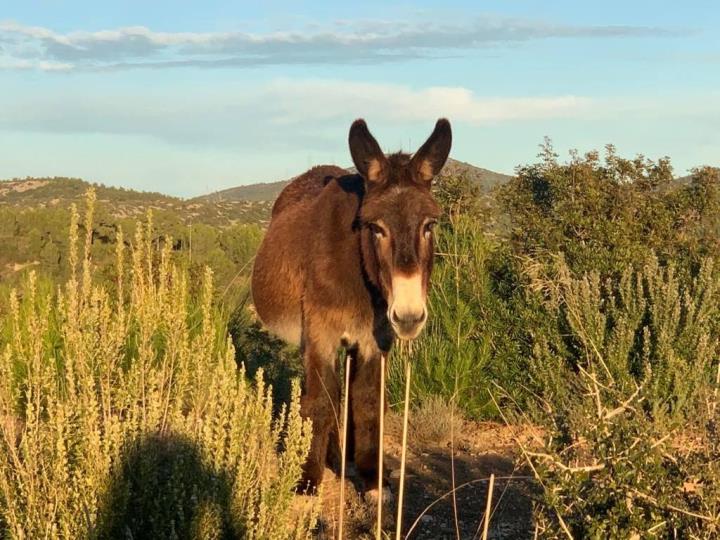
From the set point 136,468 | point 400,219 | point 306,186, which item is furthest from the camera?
point 306,186

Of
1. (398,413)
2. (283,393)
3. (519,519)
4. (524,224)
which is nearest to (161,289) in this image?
(519,519)

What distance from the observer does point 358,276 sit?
5.28 m

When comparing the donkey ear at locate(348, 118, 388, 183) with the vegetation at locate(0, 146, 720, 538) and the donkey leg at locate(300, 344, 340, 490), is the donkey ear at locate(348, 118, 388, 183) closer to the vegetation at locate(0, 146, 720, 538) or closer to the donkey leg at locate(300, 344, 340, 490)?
the donkey leg at locate(300, 344, 340, 490)

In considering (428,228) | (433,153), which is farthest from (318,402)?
(433,153)

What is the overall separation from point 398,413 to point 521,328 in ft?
4.49

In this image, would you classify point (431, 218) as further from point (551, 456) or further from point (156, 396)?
point (551, 456)

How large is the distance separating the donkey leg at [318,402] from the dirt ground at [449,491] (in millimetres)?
222

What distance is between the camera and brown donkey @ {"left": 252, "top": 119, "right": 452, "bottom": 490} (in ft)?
15.3

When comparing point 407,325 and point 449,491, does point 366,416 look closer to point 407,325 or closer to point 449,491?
point 449,491

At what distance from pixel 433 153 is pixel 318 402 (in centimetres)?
178

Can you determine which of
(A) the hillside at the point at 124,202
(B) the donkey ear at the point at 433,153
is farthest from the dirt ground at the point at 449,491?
(A) the hillside at the point at 124,202

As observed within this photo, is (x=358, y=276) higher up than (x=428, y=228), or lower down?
lower down

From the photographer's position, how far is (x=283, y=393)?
803 cm

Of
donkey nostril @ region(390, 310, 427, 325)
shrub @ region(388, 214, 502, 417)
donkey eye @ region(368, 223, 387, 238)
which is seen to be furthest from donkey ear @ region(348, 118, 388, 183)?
shrub @ region(388, 214, 502, 417)
